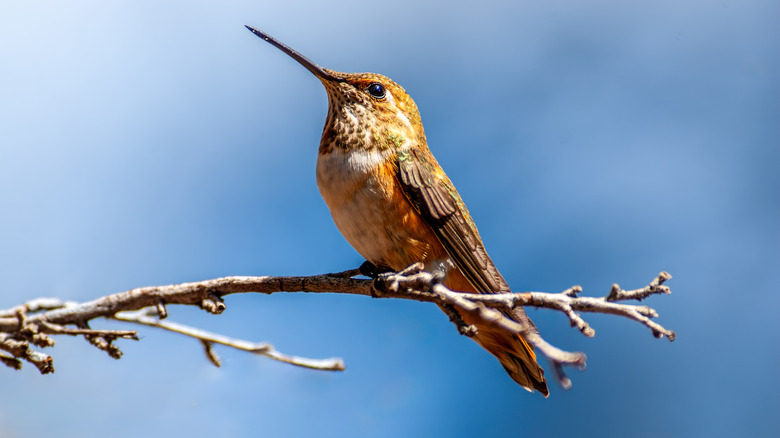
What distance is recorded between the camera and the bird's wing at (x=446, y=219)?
3.55 metres

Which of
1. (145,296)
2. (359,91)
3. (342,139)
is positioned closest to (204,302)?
(145,296)

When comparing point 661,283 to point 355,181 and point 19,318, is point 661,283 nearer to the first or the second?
point 355,181

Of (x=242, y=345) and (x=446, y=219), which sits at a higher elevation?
(x=446, y=219)

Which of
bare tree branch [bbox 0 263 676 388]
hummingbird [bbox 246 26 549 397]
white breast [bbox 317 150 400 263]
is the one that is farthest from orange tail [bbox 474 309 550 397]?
bare tree branch [bbox 0 263 676 388]

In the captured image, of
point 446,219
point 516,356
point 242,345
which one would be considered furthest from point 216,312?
point 516,356

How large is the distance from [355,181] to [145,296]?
4.20ft

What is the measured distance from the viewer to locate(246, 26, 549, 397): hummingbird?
3.41 m

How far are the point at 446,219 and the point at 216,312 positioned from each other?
4.91ft

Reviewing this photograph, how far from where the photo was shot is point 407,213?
11.4 ft

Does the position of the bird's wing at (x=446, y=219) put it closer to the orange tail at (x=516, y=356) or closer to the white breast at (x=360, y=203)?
the white breast at (x=360, y=203)

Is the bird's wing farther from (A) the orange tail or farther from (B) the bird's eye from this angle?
(B) the bird's eye

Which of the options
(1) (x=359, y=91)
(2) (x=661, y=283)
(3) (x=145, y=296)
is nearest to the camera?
(2) (x=661, y=283)

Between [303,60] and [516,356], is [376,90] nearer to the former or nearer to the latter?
[303,60]

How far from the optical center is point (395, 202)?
11.3ft
